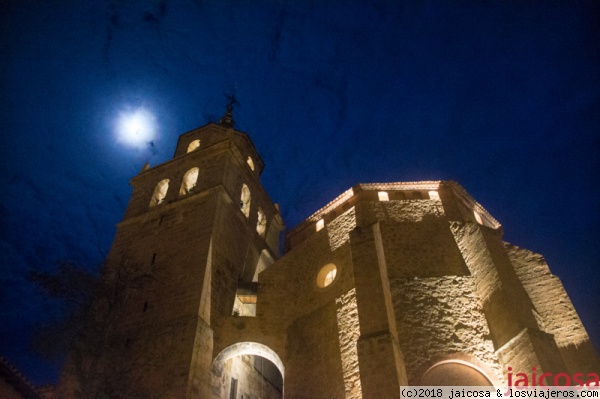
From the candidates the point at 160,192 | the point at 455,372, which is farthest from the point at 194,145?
the point at 455,372

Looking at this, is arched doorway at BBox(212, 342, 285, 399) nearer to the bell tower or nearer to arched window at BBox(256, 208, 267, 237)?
the bell tower

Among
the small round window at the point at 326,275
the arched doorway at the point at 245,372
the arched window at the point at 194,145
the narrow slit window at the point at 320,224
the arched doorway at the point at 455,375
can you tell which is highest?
the arched window at the point at 194,145

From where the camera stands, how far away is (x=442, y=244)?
1253cm

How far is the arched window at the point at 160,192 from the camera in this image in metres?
18.3

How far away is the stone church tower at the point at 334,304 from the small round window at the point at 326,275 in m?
0.05

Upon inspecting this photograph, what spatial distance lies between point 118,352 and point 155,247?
13.9 ft

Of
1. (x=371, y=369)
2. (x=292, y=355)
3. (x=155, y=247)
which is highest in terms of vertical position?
(x=155, y=247)

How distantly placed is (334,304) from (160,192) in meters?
10.9

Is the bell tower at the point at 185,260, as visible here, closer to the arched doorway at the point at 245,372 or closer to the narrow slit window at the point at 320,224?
the arched doorway at the point at 245,372

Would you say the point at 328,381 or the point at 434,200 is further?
the point at 434,200

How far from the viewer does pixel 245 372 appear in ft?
47.8

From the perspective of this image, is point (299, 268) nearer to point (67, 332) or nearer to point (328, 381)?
point (328, 381)

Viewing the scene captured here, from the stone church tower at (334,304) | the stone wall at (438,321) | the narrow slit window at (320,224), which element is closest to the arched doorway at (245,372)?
the stone church tower at (334,304)

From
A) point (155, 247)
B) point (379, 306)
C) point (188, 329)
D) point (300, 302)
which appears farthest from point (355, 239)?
point (155, 247)
